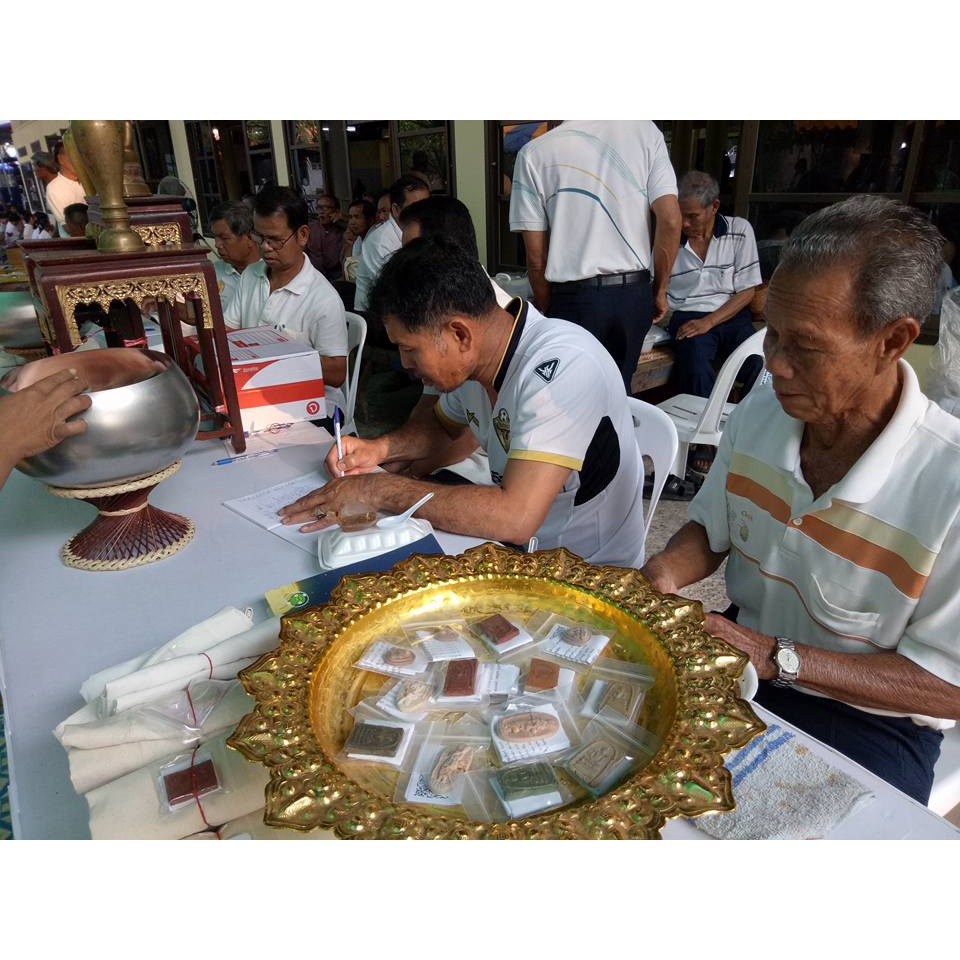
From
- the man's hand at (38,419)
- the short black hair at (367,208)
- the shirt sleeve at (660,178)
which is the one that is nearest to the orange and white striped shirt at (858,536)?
the man's hand at (38,419)

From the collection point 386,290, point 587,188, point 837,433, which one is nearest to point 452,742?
point 837,433

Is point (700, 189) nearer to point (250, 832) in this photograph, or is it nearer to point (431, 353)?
point (431, 353)

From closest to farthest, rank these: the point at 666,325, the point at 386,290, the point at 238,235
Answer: the point at 386,290
the point at 238,235
the point at 666,325

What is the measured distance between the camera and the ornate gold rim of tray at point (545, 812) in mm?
610

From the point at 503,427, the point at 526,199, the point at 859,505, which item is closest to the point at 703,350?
the point at 526,199

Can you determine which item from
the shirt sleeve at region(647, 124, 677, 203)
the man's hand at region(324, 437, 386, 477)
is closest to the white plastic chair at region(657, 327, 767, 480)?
the shirt sleeve at region(647, 124, 677, 203)

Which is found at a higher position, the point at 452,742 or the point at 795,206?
the point at 795,206

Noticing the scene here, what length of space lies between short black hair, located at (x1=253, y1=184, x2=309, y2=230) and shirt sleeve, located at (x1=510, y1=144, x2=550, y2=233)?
846 millimetres

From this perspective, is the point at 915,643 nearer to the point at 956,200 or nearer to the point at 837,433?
the point at 837,433

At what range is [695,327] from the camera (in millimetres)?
3541

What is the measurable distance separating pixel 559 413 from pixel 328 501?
501mm

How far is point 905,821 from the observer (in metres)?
0.72

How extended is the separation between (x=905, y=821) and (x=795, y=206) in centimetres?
382

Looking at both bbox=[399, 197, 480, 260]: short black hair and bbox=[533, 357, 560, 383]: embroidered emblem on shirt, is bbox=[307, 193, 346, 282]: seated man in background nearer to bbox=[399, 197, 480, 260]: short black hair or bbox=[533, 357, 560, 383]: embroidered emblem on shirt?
bbox=[399, 197, 480, 260]: short black hair
